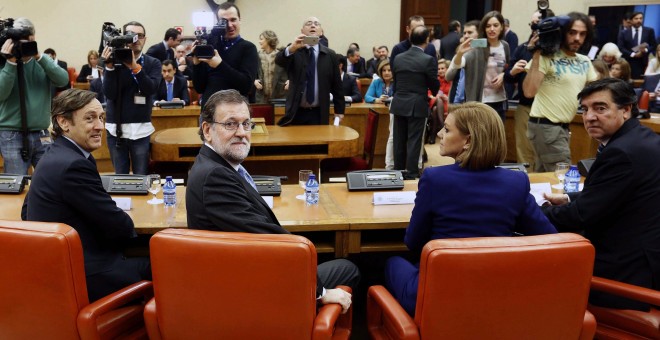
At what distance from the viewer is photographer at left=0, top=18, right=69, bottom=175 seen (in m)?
3.81

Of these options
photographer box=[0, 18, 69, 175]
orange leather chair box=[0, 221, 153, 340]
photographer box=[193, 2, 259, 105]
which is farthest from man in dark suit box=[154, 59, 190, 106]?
orange leather chair box=[0, 221, 153, 340]

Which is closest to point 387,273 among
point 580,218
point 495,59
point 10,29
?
point 580,218

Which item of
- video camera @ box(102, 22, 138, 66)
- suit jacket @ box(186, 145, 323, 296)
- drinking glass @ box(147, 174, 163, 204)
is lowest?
drinking glass @ box(147, 174, 163, 204)

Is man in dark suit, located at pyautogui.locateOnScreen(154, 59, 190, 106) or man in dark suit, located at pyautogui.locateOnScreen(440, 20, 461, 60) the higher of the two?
man in dark suit, located at pyautogui.locateOnScreen(440, 20, 461, 60)

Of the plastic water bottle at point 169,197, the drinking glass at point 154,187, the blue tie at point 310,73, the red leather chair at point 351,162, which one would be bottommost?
the red leather chair at point 351,162

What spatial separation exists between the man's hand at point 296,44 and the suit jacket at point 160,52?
3.11 meters

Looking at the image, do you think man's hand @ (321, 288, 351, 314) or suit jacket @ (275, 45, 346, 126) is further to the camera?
suit jacket @ (275, 45, 346, 126)

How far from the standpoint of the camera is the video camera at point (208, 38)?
4.12 metres

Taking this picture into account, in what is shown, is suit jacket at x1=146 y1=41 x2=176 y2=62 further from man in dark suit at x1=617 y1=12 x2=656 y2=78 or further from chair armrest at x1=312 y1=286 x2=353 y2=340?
man in dark suit at x1=617 y1=12 x2=656 y2=78

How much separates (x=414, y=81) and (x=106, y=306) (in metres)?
3.83

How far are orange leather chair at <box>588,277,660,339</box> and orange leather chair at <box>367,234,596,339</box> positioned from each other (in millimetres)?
301

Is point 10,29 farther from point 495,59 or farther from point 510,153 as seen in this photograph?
point 510,153

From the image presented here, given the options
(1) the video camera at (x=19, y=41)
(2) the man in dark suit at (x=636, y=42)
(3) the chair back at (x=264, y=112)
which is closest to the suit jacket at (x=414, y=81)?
(3) the chair back at (x=264, y=112)

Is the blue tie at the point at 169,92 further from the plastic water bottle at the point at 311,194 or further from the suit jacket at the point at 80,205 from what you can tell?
the suit jacket at the point at 80,205
